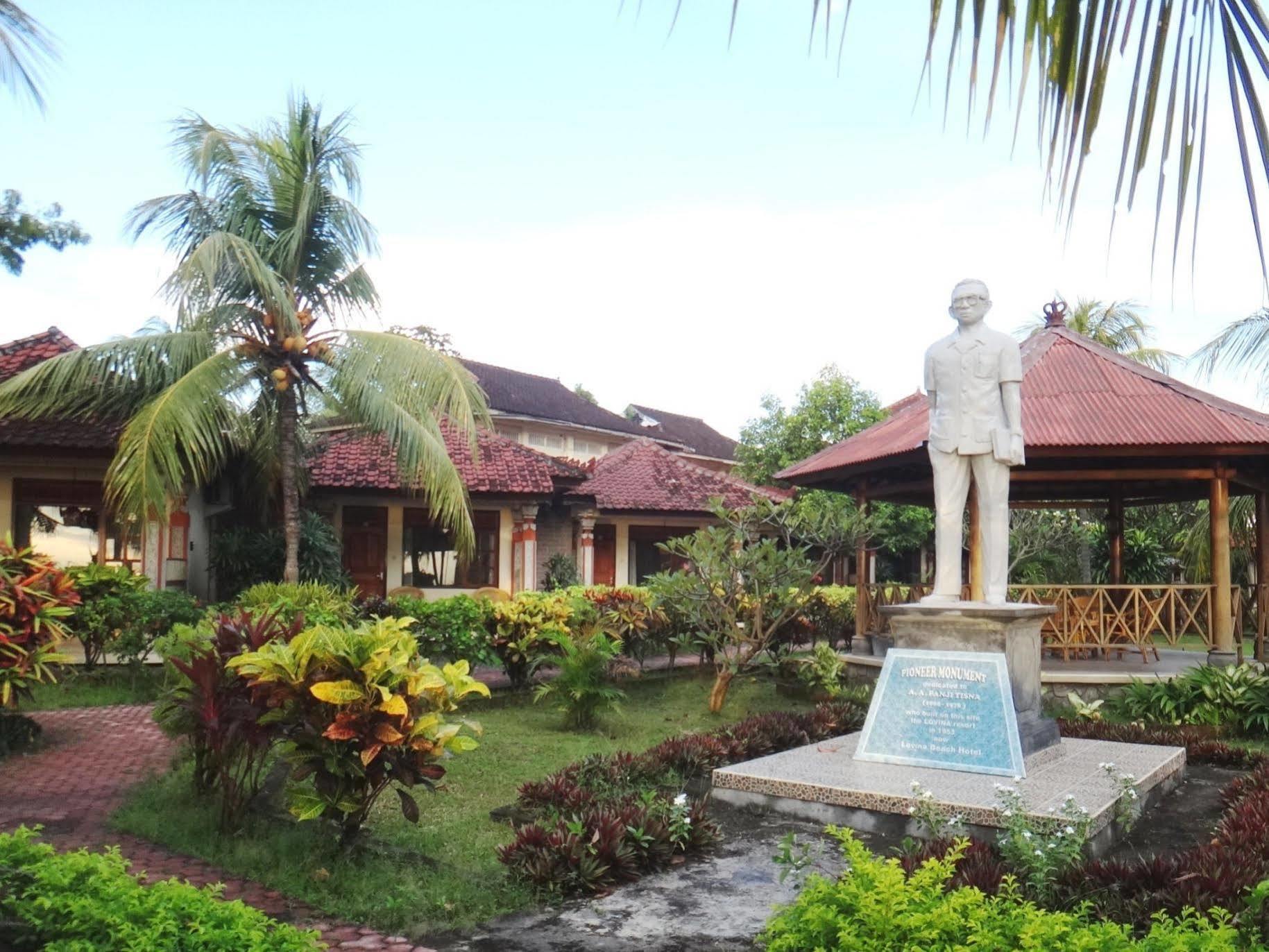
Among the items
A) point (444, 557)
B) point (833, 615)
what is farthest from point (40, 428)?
point (833, 615)

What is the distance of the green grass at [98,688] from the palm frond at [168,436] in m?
1.93

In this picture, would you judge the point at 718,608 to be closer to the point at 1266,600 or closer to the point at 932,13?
the point at 1266,600

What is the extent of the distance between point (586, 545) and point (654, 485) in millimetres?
2719

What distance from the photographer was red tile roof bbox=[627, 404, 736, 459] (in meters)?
41.5

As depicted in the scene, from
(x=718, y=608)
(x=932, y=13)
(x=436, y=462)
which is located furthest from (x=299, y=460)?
(x=932, y=13)

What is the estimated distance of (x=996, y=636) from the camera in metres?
7.88

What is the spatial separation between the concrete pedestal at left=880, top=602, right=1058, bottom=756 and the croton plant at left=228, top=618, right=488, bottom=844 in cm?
395

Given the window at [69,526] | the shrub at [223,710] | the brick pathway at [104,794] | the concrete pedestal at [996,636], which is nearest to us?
the brick pathway at [104,794]

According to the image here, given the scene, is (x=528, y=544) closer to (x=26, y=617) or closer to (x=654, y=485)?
(x=654, y=485)

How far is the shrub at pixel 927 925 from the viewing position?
309cm

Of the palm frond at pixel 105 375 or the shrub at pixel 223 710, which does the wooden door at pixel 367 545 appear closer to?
the palm frond at pixel 105 375

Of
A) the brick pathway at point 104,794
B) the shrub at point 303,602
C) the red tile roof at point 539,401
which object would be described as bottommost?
the brick pathway at point 104,794

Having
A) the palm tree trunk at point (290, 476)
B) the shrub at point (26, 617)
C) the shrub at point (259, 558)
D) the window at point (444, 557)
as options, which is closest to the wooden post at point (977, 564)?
the shrub at point (26, 617)

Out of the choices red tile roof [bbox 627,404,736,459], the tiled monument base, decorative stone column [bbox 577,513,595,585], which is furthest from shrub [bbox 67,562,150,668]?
red tile roof [bbox 627,404,736,459]
